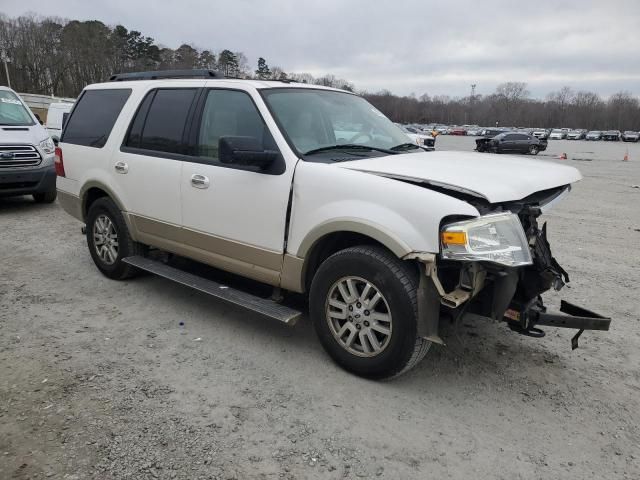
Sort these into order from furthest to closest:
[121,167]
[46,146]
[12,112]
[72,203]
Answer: [12,112]
[46,146]
[72,203]
[121,167]

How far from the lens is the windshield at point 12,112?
8.98 m

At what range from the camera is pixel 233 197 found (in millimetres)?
3871

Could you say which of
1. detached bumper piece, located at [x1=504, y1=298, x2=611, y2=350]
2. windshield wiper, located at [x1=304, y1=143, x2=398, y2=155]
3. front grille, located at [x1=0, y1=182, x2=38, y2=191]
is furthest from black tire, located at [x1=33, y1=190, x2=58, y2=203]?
detached bumper piece, located at [x1=504, y1=298, x2=611, y2=350]

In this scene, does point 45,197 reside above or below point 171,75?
below

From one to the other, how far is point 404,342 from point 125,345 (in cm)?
222

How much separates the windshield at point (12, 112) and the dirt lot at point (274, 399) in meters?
5.46

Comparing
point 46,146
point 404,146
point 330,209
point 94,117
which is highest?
point 94,117

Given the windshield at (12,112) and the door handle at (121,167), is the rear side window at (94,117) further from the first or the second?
the windshield at (12,112)

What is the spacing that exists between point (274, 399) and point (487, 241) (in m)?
1.67

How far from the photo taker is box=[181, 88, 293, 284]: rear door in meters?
3.67

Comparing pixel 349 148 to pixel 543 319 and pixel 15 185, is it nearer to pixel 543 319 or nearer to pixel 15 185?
pixel 543 319

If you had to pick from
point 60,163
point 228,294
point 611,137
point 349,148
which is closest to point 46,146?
point 60,163

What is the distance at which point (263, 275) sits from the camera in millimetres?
3844

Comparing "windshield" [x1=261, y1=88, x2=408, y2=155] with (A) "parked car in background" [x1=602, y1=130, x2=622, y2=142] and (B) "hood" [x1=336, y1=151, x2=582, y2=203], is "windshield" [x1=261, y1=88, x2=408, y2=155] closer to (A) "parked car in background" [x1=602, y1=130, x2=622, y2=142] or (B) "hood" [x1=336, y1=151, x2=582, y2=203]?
(B) "hood" [x1=336, y1=151, x2=582, y2=203]
